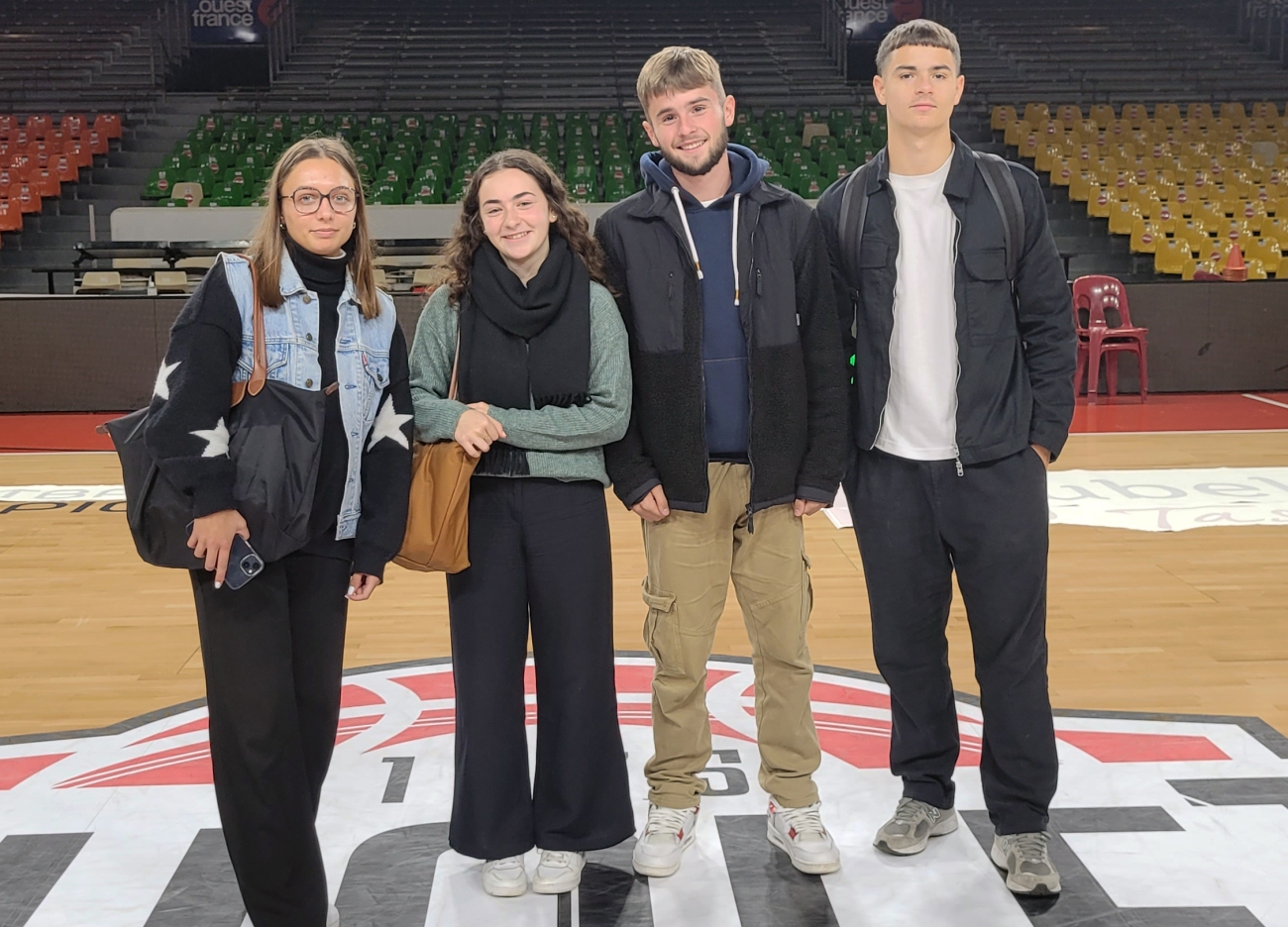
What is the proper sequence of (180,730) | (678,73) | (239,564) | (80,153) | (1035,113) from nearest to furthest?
(239,564), (678,73), (180,730), (80,153), (1035,113)

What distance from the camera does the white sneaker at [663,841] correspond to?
96.3 inches

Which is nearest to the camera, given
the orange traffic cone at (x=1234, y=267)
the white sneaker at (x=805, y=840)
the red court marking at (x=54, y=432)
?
the white sneaker at (x=805, y=840)

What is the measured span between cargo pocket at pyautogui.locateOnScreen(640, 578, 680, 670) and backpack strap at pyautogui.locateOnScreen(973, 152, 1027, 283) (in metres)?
0.93

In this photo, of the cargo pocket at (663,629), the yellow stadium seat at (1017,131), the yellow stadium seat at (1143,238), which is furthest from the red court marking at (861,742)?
the yellow stadium seat at (1017,131)

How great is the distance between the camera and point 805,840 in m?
2.46

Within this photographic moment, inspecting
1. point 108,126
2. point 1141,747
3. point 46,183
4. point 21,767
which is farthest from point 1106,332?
point 108,126

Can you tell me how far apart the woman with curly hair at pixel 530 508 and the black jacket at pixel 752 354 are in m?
Answer: 0.08

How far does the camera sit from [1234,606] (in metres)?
4.22

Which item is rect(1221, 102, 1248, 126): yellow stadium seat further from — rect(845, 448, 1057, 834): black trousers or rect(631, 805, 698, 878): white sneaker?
rect(631, 805, 698, 878): white sneaker

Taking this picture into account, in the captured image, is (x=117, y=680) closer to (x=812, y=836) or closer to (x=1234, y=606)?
(x=812, y=836)

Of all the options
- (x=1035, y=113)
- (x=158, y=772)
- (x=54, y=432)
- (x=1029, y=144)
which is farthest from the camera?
(x=1035, y=113)

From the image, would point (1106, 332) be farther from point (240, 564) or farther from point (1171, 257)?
point (240, 564)

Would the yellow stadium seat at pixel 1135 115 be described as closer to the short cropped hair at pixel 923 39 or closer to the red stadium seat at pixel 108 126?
the red stadium seat at pixel 108 126

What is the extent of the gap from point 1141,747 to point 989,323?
4.22ft
